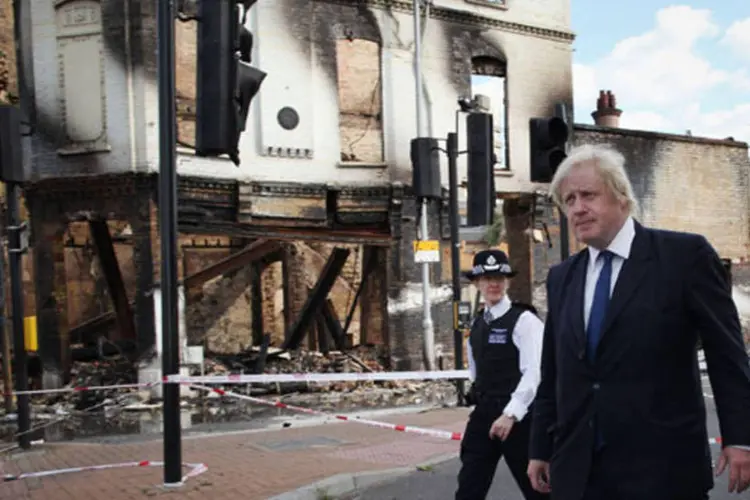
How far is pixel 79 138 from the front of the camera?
49.6 feet

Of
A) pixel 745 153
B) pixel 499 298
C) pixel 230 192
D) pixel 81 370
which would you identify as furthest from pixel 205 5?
pixel 745 153

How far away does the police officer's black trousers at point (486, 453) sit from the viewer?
447 cm

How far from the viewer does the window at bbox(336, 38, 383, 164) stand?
17250 millimetres

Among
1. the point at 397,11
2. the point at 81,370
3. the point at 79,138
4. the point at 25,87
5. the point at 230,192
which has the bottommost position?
the point at 81,370

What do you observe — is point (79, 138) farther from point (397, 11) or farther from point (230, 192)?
point (397, 11)

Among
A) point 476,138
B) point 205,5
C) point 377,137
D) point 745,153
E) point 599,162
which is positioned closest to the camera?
point 599,162

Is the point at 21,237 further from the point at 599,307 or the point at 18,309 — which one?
the point at 599,307

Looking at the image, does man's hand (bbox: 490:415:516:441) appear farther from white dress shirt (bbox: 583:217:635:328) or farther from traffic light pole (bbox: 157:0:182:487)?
traffic light pole (bbox: 157:0:182:487)

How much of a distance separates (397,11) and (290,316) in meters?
7.86

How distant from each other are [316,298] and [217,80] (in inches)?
460

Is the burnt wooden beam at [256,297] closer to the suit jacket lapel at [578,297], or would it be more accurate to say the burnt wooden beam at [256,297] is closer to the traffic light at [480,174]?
the traffic light at [480,174]

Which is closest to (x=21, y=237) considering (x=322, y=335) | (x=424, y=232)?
(x=424, y=232)

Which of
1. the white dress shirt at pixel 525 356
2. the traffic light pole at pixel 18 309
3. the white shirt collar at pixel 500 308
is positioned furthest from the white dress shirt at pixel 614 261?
the traffic light pole at pixel 18 309

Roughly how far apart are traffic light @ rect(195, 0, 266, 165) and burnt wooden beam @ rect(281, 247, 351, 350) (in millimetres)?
11384
